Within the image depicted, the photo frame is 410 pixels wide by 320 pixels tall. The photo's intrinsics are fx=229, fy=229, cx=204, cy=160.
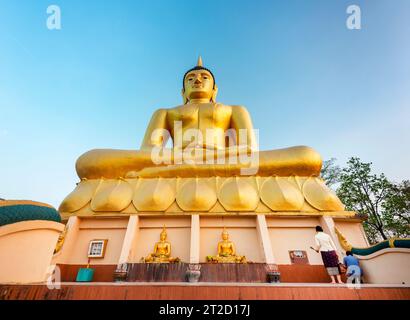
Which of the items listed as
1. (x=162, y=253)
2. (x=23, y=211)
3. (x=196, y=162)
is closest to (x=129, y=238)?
(x=162, y=253)

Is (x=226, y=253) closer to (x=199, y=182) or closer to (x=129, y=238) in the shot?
(x=199, y=182)

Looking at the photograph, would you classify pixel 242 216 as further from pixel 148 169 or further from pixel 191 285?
pixel 191 285

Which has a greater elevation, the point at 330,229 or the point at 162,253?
the point at 330,229

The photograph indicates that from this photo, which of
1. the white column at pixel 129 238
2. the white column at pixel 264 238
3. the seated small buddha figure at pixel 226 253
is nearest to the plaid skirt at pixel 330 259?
the white column at pixel 264 238

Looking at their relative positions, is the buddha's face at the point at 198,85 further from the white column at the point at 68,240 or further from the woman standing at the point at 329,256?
the woman standing at the point at 329,256

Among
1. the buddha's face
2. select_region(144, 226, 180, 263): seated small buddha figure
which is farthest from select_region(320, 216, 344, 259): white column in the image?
the buddha's face

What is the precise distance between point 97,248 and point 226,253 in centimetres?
298

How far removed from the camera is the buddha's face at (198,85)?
9.38 m

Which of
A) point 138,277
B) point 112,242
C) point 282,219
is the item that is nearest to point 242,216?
point 282,219

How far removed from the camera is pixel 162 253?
502 centimetres

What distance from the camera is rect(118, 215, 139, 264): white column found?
4761mm

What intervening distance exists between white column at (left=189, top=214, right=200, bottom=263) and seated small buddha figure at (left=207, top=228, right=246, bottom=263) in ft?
1.08

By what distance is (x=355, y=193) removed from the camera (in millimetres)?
11625

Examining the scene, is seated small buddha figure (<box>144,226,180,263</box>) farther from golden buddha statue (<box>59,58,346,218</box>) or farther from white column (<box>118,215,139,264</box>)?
golden buddha statue (<box>59,58,346,218</box>)
